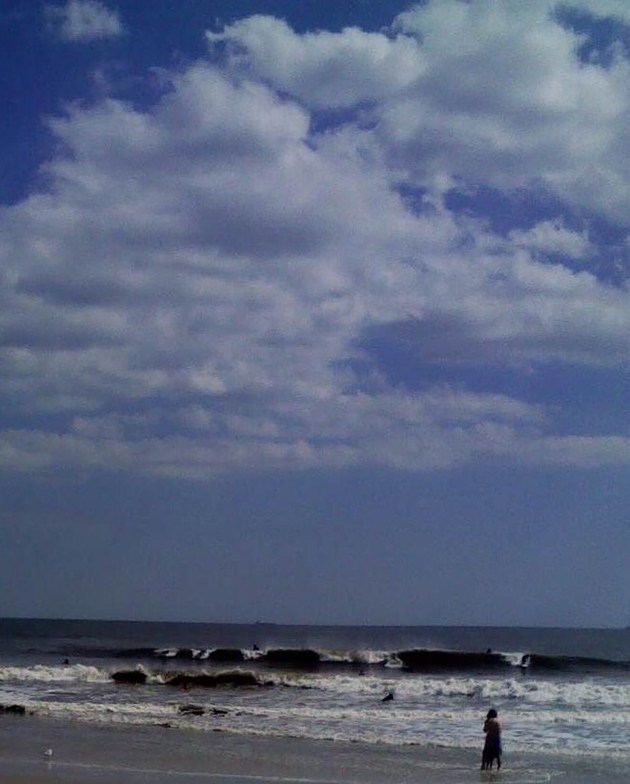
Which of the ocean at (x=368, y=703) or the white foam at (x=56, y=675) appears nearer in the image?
the ocean at (x=368, y=703)

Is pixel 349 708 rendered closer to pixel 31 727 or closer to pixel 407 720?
pixel 407 720

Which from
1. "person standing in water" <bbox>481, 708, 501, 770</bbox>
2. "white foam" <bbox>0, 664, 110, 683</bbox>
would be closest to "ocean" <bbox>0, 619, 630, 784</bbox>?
"white foam" <bbox>0, 664, 110, 683</bbox>

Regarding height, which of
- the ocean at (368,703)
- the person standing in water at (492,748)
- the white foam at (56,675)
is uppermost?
the person standing in water at (492,748)

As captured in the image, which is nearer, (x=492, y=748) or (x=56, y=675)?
(x=492, y=748)

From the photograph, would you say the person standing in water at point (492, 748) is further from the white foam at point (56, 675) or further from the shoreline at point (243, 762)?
the white foam at point (56, 675)

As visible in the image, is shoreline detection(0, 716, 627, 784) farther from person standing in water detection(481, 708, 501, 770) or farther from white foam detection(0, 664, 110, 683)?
white foam detection(0, 664, 110, 683)

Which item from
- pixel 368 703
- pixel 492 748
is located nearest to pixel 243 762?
pixel 492 748

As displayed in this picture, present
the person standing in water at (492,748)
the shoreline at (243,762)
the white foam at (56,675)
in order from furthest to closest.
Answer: the white foam at (56,675) < the person standing in water at (492,748) < the shoreline at (243,762)

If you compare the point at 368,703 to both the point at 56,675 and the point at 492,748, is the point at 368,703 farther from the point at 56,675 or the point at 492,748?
the point at 56,675

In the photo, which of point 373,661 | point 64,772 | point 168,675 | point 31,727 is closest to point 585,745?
point 64,772

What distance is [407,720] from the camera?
92.7 feet

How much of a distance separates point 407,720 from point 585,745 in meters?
6.06

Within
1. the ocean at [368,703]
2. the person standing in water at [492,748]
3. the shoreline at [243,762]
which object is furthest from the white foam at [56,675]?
the person standing in water at [492,748]

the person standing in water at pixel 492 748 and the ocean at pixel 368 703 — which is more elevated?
the person standing in water at pixel 492 748
